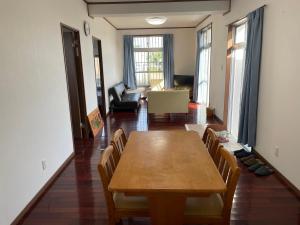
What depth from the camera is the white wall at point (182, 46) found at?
27.2ft

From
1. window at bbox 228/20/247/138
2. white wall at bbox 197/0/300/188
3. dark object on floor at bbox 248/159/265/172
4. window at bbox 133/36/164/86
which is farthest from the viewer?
window at bbox 133/36/164/86

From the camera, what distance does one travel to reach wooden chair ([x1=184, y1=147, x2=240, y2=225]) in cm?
140

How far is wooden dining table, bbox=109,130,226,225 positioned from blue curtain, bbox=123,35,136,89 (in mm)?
6943

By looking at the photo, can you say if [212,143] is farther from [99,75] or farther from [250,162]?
[99,75]

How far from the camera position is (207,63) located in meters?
6.75

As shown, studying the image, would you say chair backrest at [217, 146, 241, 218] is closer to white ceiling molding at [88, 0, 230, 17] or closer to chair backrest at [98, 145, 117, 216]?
chair backrest at [98, 145, 117, 216]

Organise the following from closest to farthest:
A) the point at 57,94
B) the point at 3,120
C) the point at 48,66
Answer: the point at 3,120 → the point at 48,66 → the point at 57,94

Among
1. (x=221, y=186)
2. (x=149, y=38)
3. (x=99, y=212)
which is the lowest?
(x=99, y=212)

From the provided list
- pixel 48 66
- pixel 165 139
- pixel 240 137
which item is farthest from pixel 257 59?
pixel 48 66

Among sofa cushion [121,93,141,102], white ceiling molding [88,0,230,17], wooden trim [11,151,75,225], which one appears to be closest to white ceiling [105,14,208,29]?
white ceiling molding [88,0,230,17]

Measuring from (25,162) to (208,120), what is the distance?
4.21 meters

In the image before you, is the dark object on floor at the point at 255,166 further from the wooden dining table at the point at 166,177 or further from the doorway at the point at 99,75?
the doorway at the point at 99,75

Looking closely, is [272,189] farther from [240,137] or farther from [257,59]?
[257,59]

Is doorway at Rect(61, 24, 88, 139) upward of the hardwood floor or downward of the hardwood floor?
upward
